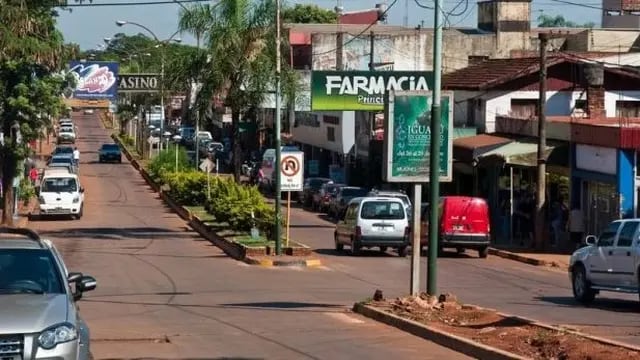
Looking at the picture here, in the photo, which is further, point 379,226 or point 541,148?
point 541,148

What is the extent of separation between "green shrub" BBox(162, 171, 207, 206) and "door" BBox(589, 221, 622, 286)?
3438cm

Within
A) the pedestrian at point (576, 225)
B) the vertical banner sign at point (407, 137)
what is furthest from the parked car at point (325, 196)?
the vertical banner sign at point (407, 137)

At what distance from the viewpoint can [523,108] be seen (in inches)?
2223

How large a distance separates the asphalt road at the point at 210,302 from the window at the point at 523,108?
43.9 feet

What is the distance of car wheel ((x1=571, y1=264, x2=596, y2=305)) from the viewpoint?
987 inches

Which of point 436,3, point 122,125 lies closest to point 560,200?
point 436,3

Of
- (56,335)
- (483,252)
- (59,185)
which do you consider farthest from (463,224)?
(56,335)

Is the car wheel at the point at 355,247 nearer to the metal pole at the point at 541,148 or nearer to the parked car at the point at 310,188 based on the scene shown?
the metal pole at the point at 541,148

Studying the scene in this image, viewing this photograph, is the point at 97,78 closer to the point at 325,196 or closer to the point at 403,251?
the point at 325,196

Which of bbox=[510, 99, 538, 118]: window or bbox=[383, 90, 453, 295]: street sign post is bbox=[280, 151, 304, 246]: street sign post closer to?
bbox=[383, 90, 453, 295]: street sign post

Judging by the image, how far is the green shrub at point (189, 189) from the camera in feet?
194

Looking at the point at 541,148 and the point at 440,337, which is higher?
the point at 541,148

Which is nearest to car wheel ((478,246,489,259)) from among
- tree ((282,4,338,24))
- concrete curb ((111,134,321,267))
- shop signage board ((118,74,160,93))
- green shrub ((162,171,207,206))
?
concrete curb ((111,134,321,267))

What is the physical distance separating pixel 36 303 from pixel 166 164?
2559 inches
